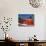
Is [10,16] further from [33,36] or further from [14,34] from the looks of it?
[33,36]

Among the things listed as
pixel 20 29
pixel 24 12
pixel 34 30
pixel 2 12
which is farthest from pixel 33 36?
pixel 2 12

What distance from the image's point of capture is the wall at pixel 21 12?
17.6 feet

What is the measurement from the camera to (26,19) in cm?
545

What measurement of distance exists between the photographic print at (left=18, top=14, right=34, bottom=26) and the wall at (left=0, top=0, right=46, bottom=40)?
0.39 feet

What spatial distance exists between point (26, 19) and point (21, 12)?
13.3 inches

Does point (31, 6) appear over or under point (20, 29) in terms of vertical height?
over

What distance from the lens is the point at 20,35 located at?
5375 mm

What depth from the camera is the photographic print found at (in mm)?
5414

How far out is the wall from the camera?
537cm

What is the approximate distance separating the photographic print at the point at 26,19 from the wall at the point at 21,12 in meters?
0.12

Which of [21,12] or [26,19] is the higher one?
[21,12]

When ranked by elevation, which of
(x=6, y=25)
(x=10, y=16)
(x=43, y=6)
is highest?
(x=43, y=6)

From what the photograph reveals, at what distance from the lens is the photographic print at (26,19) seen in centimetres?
541

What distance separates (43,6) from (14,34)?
1576mm
